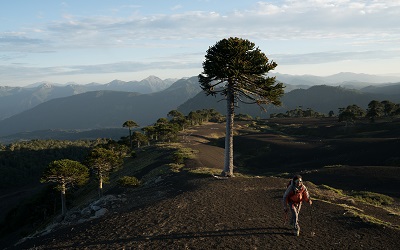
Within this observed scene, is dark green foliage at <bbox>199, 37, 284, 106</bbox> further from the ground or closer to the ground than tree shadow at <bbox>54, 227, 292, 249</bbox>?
further from the ground

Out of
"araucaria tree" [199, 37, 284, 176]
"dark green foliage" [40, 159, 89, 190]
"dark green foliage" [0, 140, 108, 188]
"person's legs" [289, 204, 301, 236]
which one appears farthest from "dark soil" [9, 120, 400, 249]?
"dark green foliage" [0, 140, 108, 188]

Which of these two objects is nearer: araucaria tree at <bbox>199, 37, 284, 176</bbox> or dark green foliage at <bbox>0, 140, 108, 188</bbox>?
araucaria tree at <bbox>199, 37, 284, 176</bbox>

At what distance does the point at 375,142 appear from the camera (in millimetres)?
51406

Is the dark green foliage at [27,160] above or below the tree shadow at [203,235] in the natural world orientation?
below

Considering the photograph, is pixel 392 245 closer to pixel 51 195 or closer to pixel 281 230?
pixel 281 230

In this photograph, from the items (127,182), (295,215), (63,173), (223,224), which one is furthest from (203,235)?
(63,173)

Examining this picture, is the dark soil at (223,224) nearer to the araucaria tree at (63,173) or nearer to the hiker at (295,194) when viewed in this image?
the hiker at (295,194)

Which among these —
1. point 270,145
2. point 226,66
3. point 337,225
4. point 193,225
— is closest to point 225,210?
point 193,225

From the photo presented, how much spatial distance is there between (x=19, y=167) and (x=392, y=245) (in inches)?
5325

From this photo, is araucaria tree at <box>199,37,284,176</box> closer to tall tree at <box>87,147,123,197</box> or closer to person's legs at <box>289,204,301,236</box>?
person's legs at <box>289,204,301,236</box>

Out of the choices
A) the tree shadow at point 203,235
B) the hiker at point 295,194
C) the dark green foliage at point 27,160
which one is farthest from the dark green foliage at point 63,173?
the dark green foliage at point 27,160

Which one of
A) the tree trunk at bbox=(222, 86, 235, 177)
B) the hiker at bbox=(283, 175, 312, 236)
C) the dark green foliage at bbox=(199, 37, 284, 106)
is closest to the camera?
the hiker at bbox=(283, 175, 312, 236)

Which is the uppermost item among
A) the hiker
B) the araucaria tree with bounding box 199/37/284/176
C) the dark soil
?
the araucaria tree with bounding box 199/37/284/176

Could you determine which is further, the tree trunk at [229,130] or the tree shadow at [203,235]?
the tree trunk at [229,130]
